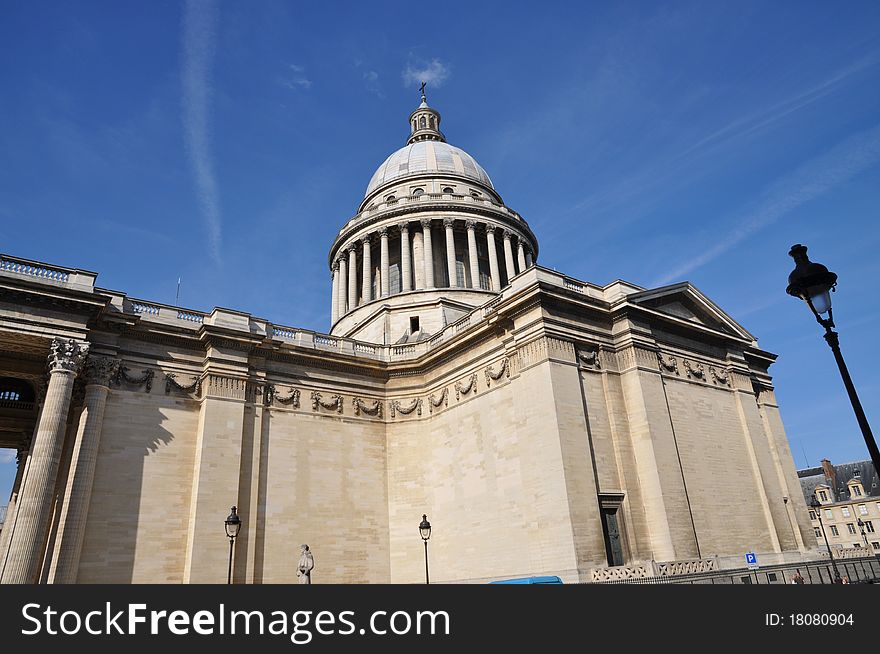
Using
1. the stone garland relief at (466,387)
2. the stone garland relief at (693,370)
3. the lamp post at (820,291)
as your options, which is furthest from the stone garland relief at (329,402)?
the lamp post at (820,291)

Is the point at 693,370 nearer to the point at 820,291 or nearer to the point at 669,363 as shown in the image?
the point at 669,363

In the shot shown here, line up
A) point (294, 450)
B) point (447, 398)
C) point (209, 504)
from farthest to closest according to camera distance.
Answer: point (447, 398) → point (294, 450) → point (209, 504)

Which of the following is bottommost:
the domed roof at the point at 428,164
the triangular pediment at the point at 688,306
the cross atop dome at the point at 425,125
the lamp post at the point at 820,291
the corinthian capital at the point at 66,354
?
the lamp post at the point at 820,291

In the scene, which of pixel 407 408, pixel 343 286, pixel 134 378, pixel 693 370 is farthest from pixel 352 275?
pixel 693 370

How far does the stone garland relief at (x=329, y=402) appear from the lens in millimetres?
30312

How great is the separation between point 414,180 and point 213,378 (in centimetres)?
2790

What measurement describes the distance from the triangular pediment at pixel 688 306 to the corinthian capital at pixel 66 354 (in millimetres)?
22812

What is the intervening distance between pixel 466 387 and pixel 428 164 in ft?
90.8

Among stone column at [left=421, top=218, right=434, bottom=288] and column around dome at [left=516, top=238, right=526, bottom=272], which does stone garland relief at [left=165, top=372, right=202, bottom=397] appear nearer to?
stone column at [left=421, top=218, right=434, bottom=288]

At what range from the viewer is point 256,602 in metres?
8.58

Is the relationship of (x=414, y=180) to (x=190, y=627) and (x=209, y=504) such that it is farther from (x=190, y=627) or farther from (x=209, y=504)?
(x=190, y=627)

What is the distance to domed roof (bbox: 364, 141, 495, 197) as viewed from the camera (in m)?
51.0

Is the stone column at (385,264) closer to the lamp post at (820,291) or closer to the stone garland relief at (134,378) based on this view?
the stone garland relief at (134,378)

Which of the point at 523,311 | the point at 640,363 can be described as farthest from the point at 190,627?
the point at 640,363
